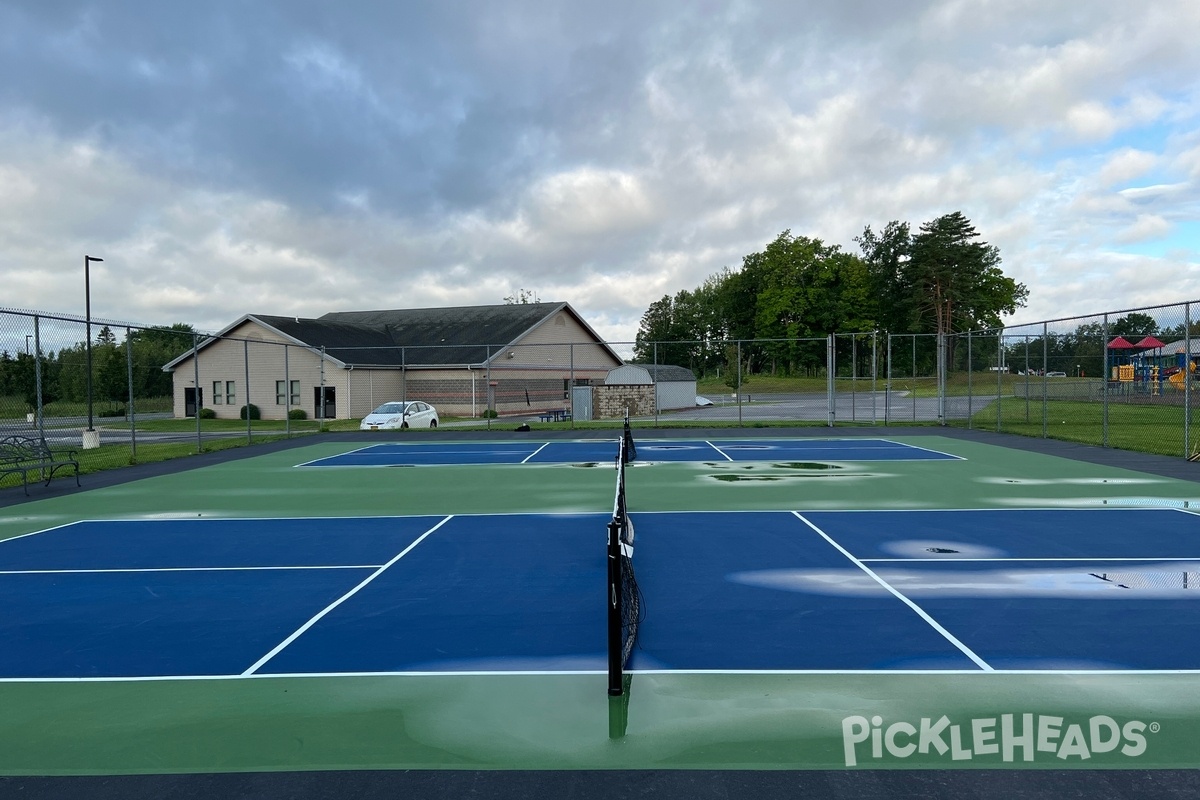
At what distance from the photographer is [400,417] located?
1298 inches

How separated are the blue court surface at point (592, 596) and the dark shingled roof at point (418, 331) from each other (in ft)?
107

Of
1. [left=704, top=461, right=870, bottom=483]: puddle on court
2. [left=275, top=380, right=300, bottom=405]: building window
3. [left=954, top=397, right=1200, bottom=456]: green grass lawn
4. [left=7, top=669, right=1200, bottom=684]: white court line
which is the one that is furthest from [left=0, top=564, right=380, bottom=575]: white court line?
[left=275, top=380, right=300, bottom=405]: building window

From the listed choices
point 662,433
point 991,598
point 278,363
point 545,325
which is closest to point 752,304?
point 545,325

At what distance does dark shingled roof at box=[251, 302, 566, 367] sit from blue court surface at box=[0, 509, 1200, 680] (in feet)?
107

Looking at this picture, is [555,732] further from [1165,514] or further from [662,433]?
[662,433]

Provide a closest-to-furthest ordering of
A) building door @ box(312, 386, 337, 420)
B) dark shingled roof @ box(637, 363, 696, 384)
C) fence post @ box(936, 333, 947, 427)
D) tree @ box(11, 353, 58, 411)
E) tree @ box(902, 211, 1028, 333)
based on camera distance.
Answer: tree @ box(11, 353, 58, 411), fence post @ box(936, 333, 947, 427), building door @ box(312, 386, 337, 420), dark shingled roof @ box(637, 363, 696, 384), tree @ box(902, 211, 1028, 333)

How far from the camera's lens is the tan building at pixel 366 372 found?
145 feet

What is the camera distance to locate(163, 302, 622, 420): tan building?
4416 cm

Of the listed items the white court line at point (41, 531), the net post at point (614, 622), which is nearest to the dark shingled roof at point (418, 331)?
the white court line at point (41, 531)

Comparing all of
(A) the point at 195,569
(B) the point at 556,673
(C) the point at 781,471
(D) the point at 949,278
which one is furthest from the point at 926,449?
(D) the point at 949,278

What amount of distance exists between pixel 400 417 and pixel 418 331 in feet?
78.0

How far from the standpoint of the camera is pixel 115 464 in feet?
64.8

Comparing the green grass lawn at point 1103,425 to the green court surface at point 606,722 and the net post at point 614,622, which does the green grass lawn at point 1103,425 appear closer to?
the green court surface at point 606,722

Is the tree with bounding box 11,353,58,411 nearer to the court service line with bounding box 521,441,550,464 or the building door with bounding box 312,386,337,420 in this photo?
the court service line with bounding box 521,441,550,464
